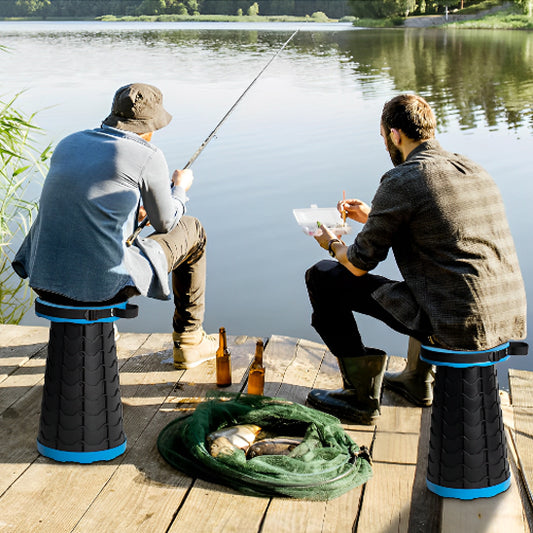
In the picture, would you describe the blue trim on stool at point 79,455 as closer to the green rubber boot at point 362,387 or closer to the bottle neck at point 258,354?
the bottle neck at point 258,354

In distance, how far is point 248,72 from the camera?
16.6 meters

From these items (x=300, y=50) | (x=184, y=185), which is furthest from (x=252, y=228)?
(x=300, y=50)

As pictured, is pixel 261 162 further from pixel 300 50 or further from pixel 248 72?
pixel 300 50

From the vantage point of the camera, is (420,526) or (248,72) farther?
(248,72)

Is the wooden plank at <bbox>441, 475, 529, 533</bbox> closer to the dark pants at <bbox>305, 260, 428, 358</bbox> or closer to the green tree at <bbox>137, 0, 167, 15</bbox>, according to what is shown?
the dark pants at <bbox>305, 260, 428, 358</bbox>

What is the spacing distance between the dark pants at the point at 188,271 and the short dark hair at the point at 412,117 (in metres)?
0.90

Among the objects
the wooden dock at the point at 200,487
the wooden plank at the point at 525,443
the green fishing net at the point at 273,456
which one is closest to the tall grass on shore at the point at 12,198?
the wooden dock at the point at 200,487

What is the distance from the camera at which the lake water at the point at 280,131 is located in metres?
5.39

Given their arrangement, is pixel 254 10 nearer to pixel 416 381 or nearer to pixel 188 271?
pixel 188 271

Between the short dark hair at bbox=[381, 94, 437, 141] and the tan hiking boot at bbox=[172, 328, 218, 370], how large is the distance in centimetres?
124

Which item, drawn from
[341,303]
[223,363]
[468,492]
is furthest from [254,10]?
[468,492]

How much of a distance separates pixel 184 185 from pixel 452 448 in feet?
4.26

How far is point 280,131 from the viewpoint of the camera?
413 inches

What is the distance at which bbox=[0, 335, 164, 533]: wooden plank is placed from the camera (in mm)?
2096
